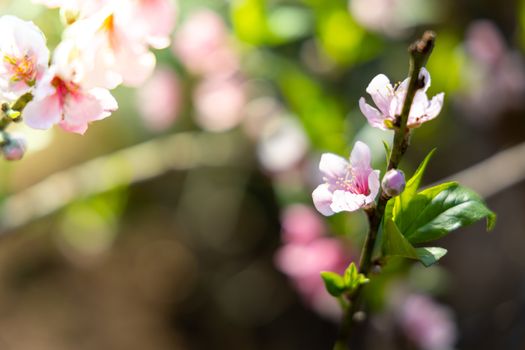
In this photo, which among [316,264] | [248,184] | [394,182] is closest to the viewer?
[394,182]

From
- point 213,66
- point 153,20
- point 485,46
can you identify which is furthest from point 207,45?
point 153,20

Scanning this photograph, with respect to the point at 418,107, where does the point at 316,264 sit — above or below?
below

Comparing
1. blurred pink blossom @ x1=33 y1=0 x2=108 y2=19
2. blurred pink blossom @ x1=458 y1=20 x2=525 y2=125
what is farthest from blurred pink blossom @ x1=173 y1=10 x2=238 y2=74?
blurred pink blossom @ x1=33 y1=0 x2=108 y2=19

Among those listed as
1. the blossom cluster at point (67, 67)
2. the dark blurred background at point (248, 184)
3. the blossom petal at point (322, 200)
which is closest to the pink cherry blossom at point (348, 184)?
the blossom petal at point (322, 200)

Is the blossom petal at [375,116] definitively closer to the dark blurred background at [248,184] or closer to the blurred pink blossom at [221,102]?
the dark blurred background at [248,184]

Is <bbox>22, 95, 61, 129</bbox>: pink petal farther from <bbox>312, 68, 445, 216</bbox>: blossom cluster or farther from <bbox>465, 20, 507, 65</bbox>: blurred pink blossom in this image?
<bbox>465, 20, 507, 65</bbox>: blurred pink blossom

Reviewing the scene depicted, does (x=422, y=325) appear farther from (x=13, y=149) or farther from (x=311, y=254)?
(x=13, y=149)

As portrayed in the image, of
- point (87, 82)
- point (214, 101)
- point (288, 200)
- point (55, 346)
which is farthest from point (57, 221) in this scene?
point (87, 82)

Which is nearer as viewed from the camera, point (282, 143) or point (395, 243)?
point (395, 243)
